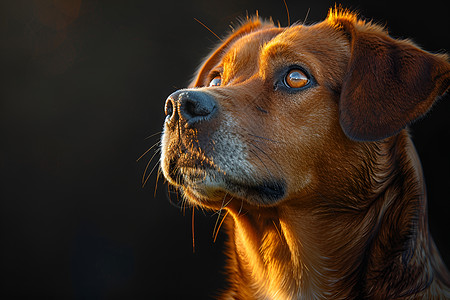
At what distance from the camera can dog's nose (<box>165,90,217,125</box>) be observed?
205 centimetres

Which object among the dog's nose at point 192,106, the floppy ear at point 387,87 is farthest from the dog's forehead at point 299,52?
the dog's nose at point 192,106

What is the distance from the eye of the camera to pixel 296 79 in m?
2.34

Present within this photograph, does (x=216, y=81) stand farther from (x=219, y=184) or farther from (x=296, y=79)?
(x=219, y=184)

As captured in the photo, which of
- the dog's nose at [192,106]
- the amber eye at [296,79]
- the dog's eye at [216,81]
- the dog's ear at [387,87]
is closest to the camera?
the dog's nose at [192,106]

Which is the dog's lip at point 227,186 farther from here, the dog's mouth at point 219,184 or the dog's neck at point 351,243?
the dog's neck at point 351,243

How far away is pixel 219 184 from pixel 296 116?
520 millimetres

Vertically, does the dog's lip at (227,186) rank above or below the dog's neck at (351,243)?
above

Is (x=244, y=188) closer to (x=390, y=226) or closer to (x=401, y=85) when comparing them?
(x=390, y=226)

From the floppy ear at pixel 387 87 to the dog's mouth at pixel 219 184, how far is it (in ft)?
1.54

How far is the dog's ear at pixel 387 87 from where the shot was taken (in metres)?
2.18

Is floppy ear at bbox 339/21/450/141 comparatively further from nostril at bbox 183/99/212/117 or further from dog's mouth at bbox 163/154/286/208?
nostril at bbox 183/99/212/117

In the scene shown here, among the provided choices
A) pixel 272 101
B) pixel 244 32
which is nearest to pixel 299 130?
pixel 272 101

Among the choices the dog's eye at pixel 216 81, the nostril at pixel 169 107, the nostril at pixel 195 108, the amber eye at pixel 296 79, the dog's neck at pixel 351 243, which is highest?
the amber eye at pixel 296 79

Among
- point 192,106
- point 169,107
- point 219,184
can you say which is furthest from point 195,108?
point 219,184
